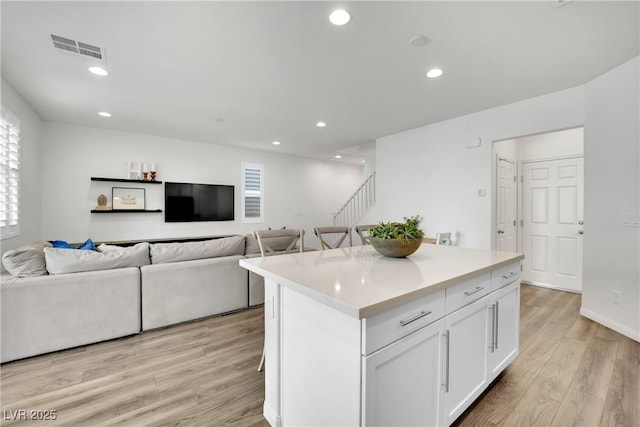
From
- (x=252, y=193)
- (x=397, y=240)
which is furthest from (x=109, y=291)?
(x=252, y=193)

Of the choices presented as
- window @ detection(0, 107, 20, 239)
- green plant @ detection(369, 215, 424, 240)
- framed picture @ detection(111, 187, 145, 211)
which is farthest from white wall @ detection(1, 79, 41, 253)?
green plant @ detection(369, 215, 424, 240)

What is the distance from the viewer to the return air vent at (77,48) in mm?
2301

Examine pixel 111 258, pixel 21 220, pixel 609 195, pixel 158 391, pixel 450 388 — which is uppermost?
pixel 609 195

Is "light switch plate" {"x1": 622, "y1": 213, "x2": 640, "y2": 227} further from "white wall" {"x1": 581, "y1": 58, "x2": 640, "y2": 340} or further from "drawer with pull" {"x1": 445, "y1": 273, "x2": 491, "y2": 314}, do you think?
"drawer with pull" {"x1": 445, "y1": 273, "x2": 491, "y2": 314}

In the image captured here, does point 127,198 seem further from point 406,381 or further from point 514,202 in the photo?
point 514,202

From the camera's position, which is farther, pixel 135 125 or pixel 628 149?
pixel 135 125

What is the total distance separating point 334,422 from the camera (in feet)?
3.62

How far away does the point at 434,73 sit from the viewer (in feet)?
9.37

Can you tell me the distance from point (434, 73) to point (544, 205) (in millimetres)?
3121

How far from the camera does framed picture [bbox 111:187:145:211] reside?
16.8 feet

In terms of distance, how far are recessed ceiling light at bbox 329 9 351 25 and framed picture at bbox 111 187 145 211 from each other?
5022mm

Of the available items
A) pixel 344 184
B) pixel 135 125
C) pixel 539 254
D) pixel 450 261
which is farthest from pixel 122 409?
pixel 344 184

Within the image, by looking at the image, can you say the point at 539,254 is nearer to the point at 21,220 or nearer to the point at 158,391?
the point at 158,391

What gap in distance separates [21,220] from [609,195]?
22.8 feet
